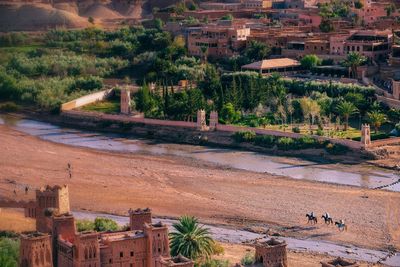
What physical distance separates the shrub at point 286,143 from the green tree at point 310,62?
13.9 metres

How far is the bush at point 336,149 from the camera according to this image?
55812 mm

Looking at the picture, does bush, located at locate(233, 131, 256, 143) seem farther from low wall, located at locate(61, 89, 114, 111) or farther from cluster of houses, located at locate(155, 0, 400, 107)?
low wall, located at locate(61, 89, 114, 111)

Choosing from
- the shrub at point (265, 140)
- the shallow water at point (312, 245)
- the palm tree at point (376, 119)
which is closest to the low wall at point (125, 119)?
the shrub at point (265, 140)

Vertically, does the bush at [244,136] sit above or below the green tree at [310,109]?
below

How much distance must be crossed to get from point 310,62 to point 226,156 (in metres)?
15.3

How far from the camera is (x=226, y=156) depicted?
5775cm

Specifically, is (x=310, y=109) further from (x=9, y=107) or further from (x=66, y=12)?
(x=66, y=12)

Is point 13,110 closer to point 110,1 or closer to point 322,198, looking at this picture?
point 322,198

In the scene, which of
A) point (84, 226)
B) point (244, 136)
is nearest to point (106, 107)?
point (244, 136)

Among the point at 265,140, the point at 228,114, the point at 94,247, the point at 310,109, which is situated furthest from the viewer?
the point at 228,114

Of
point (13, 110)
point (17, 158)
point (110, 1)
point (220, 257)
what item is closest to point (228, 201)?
point (220, 257)

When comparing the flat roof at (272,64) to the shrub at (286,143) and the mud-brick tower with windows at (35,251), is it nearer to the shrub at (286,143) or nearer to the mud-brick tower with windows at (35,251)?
the shrub at (286,143)

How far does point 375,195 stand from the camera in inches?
1909

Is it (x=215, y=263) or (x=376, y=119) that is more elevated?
(x=376, y=119)
